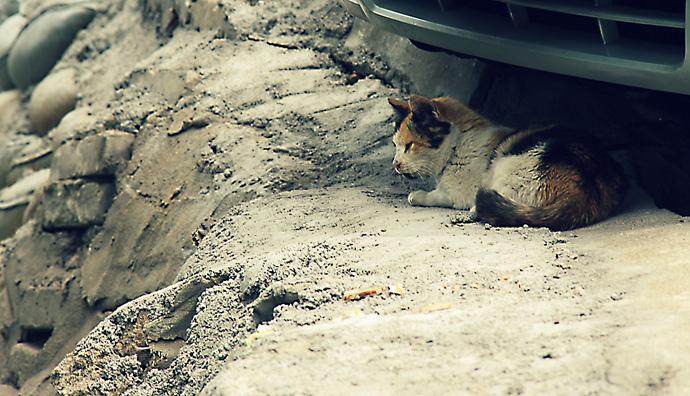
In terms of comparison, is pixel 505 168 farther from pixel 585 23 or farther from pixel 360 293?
pixel 360 293

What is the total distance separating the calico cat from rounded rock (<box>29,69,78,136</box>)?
4622 millimetres

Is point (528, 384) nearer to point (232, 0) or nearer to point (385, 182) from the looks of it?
point (385, 182)

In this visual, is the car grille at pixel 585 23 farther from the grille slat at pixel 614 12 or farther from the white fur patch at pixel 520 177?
the white fur patch at pixel 520 177

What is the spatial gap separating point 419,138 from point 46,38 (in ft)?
19.3

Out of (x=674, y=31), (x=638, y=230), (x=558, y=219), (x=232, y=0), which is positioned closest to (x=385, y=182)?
(x=558, y=219)

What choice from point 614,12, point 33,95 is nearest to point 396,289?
point 614,12

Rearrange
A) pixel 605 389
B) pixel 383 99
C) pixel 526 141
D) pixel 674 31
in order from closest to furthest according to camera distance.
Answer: pixel 605 389
pixel 674 31
pixel 526 141
pixel 383 99

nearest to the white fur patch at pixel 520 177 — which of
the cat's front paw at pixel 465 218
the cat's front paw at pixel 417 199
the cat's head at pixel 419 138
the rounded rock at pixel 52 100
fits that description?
the cat's front paw at pixel 465 218

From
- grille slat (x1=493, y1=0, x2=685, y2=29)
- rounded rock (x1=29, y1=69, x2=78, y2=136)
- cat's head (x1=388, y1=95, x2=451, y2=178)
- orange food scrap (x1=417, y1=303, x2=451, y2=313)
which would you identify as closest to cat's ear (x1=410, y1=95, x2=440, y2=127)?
cat's head (x1=388, y1=95, x2=451, y2=178)

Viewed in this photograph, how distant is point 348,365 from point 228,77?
3727 mm

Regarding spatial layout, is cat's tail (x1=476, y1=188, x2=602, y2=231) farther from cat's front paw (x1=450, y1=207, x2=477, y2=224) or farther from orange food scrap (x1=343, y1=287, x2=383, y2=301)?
orange food scrap (x1=343, y1=287, x2=383, y2=301)

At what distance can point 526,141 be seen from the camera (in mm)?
2988

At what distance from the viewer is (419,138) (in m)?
3.57

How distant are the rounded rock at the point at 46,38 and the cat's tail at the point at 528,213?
6306 millimetres
